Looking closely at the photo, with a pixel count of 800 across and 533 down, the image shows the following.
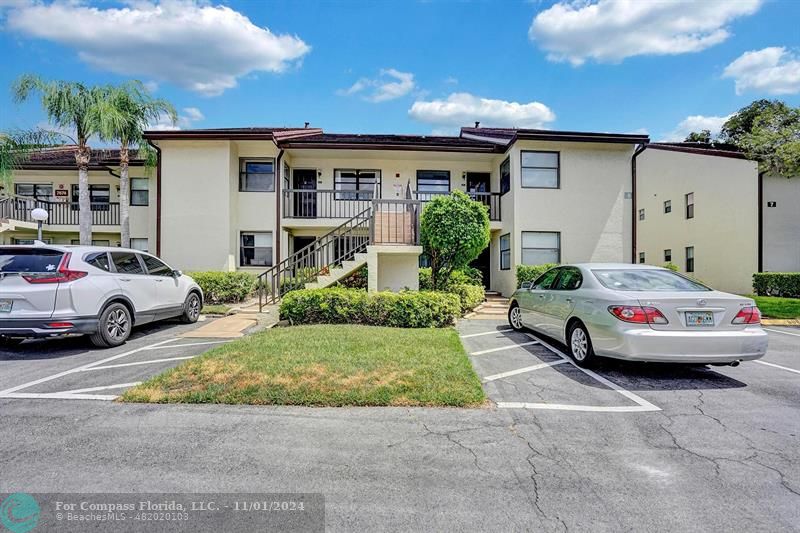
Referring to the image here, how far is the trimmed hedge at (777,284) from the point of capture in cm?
1290

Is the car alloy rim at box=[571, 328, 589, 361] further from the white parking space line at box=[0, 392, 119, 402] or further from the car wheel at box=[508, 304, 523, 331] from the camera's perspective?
the white parking space line at box=[0, 392, 119, 402]

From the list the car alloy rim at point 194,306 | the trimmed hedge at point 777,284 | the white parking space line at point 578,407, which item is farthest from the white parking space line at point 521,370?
the trimmed hedge at point 777,284

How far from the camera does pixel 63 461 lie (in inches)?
116

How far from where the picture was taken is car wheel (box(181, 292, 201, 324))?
29.5 feet

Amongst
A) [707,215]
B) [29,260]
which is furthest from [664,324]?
[707,215]

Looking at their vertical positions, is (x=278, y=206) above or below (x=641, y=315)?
above

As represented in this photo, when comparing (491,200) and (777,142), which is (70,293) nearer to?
A: (491,200)

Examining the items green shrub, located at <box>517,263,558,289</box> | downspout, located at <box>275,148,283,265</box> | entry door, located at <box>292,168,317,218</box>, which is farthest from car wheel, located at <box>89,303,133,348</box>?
green shrub, located at <box>517,263,558,289</box>

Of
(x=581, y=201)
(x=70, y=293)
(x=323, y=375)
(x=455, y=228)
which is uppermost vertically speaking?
(x=581, y=201)

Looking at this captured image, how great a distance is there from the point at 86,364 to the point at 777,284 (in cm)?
1922

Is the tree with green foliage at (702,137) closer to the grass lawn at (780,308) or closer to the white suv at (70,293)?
the grass lawn at (780,308)

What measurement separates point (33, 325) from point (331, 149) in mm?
10919

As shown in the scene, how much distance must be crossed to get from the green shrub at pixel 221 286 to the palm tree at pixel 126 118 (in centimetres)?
458

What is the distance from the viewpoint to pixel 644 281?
18.9ft
